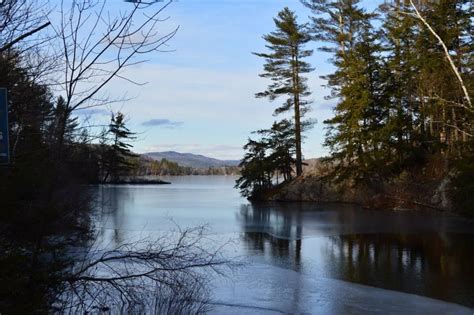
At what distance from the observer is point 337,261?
41.9 feet

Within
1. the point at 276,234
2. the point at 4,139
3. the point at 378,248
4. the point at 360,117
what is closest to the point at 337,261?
the point at 378,248

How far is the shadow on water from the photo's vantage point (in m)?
10.6

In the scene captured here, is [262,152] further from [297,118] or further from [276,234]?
[276,234]

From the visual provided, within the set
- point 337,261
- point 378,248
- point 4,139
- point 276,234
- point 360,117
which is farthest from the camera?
point 360,117

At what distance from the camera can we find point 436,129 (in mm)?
32281

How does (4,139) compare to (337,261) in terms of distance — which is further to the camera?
(337,261)

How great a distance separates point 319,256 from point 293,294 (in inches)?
164

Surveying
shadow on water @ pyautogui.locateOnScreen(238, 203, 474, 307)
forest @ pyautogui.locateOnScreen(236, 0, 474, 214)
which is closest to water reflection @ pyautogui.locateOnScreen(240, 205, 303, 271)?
shadow on water @ pyautogui.locateOnScreen(238, 203, 474, 307)

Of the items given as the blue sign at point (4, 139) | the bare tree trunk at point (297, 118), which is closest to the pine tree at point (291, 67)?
the bare tree trunk at point (297, 118)

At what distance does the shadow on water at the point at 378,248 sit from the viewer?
34.7ft

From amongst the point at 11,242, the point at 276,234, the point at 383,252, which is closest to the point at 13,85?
the point at 11,242

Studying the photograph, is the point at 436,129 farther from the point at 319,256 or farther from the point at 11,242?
the point at 11,242

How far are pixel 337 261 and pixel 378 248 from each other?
248 centimetres

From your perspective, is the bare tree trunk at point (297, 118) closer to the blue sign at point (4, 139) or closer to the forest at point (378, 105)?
the forest at point (378, 105)
